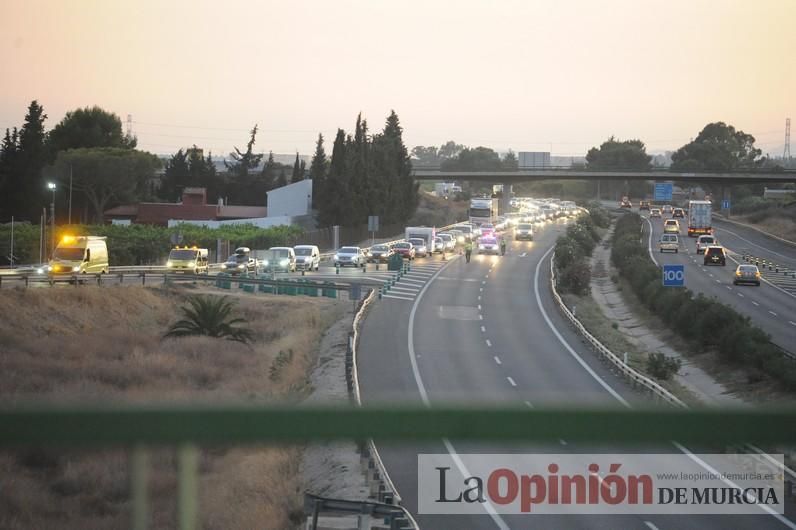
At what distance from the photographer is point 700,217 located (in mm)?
99312

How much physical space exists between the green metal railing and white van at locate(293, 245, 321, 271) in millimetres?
57268

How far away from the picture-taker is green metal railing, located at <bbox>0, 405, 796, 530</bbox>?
2893mm

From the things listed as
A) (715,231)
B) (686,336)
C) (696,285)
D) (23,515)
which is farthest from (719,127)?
(23,515)

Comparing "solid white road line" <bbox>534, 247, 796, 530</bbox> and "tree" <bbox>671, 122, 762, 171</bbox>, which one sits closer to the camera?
"solid white road line" <bbox>534, 247, 796, 530</bbox>

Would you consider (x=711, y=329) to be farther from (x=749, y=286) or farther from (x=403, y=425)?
(x=403, y=425)

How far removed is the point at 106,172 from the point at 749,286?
55363 mm

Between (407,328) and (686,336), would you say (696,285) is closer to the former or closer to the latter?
(686,336)

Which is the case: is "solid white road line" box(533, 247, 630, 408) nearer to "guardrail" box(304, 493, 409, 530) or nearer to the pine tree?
"guardrail" box(304, 493, 409, 530)

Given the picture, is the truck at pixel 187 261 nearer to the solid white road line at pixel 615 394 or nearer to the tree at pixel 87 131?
the solid white road line at pixel 615 394

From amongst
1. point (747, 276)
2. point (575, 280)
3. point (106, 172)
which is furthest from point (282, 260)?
point (106, 172)

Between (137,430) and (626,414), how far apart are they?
141 cm

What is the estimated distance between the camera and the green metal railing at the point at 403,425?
9.49 ft

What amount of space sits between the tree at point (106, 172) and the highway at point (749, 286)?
151 ft

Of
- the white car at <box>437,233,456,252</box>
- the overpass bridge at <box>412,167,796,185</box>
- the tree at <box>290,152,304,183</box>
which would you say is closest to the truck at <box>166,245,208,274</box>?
the white car at <box>437,233,456,252</box>
